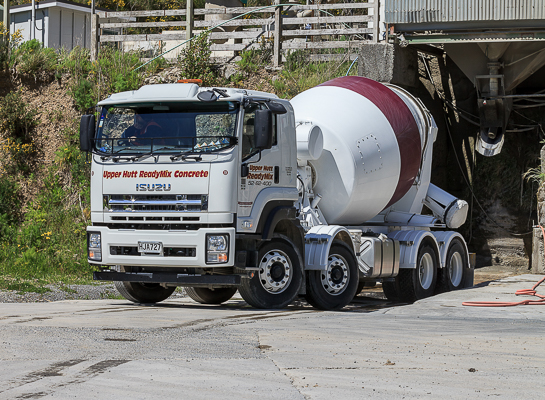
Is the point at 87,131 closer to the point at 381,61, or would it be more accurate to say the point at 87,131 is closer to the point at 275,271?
the point at 275,271

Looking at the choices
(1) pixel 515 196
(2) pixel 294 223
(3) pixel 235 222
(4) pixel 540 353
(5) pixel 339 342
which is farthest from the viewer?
(1) pixel 515 196

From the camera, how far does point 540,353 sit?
24.7ft

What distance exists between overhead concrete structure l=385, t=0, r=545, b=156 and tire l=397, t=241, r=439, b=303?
539 cm

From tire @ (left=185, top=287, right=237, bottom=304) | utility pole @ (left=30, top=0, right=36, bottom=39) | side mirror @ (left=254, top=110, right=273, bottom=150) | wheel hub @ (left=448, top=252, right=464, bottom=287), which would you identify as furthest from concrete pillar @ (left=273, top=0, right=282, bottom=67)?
utility pole @ (left=30, top=0, right=36, bottom=39)

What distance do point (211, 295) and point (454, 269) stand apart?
494 cm

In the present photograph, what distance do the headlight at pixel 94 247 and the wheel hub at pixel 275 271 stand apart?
215 centimetres

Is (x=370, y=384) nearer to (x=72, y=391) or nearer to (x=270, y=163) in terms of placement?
(x=72, y=391)

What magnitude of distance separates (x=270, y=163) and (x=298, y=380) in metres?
5.24

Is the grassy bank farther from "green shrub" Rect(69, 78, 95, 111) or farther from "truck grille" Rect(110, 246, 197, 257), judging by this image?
"truck grille" Rect(110, 246, 197, 257)

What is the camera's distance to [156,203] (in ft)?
34.8

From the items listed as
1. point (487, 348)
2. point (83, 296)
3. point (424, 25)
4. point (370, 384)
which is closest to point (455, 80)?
point (424, 25)

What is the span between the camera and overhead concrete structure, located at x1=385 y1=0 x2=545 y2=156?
57.0 ft

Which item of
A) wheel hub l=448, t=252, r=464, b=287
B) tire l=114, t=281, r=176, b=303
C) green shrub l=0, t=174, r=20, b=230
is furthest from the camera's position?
green shrub l=0, t=174, r=20, b=230

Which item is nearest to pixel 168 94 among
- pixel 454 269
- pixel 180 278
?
pixel 180 278
